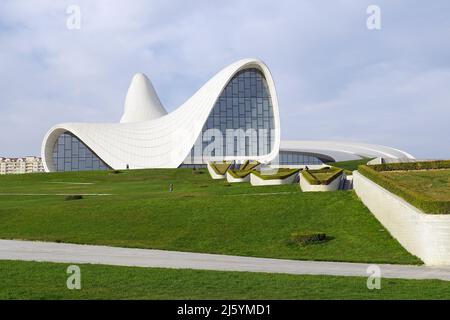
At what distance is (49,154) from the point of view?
223ft

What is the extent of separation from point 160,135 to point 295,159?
19843 millimetres

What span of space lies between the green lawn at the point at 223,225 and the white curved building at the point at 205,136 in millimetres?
39345

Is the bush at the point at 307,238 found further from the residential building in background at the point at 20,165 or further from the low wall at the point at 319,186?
the residential building in background at the point at 20,165

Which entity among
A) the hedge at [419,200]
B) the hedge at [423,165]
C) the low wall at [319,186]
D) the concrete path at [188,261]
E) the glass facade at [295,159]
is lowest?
the concrete path at [188,261]

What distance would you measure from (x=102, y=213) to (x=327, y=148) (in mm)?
50491

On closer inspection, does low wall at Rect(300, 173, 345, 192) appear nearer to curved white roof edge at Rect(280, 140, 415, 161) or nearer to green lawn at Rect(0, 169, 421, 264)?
green lawn at Rect(0, 169, 421, 264)

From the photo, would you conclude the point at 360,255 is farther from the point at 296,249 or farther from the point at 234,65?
the point at 234,65

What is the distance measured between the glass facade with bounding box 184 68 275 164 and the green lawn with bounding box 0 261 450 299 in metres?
51.6

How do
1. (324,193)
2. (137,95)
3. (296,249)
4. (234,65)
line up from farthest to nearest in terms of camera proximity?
(137,95)
(234,65)
(324,193)
(296,249)

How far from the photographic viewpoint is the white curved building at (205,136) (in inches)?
2569

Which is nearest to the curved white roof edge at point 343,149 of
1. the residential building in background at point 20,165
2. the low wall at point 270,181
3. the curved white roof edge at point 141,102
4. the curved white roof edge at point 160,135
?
the curved white roof edge at point 160,135

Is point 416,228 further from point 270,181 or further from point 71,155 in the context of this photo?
point 71,155

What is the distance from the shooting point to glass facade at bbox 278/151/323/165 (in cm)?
7050
